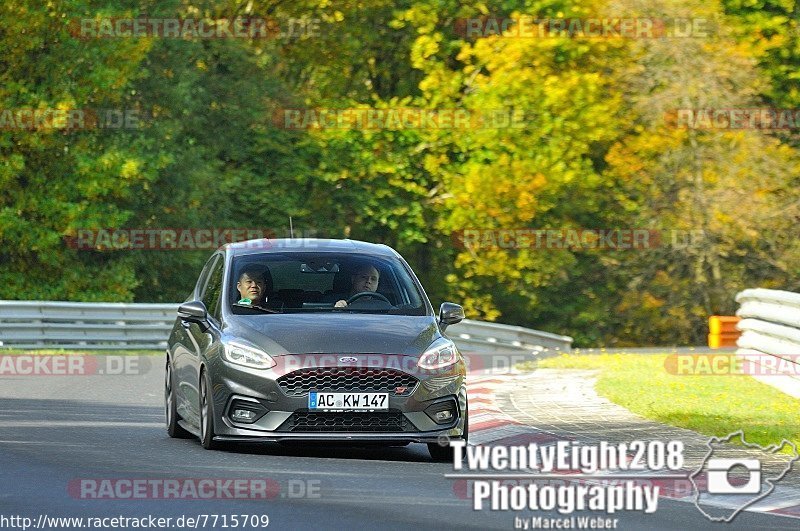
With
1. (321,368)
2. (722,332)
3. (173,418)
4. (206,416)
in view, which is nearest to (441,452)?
(321,368)

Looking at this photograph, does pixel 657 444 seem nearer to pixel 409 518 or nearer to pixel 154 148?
pixel 409 518

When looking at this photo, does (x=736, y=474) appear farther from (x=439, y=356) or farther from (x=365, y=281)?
(x=365, y=281)

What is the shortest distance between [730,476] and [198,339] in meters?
4.23

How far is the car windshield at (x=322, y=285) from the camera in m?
14.5

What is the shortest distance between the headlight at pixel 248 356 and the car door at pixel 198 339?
1.09 feet

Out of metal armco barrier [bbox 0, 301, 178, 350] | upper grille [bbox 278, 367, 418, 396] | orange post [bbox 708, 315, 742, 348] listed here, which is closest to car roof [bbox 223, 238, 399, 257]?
upper grille [bbox 278, 367, 418, 396]

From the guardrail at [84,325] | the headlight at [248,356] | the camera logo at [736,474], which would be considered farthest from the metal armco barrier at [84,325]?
the camera logo at [736,474]

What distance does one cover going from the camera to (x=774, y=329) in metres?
22.1

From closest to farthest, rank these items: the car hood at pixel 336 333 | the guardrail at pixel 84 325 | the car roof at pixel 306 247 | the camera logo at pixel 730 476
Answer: the camera logo at pixel 730 476 → the car hood at pixel 336 333 → the car roof at pixel 306 247 → the guardrail at pixel 84 325

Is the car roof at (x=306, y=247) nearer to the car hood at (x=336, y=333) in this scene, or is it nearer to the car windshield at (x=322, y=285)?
the car windshield at (x=322, y=285)

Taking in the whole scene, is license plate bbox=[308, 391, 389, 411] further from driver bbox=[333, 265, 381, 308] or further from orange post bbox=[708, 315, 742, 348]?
orange post bbox=[708, 315, 742, 348]

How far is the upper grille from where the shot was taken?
527 inches

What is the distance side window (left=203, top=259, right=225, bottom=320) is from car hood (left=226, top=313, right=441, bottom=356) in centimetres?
62

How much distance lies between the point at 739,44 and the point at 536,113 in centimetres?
566
